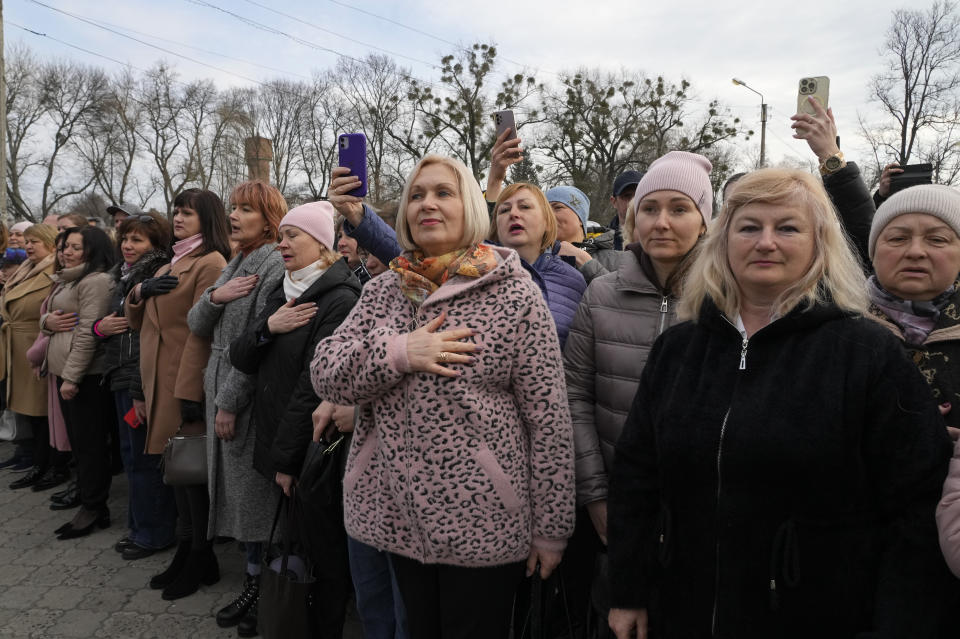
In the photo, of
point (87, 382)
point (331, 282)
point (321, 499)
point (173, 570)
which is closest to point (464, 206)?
point (331, 282)

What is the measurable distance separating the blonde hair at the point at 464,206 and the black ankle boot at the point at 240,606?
7.42 feet

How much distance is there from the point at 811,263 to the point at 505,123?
5.68 ft

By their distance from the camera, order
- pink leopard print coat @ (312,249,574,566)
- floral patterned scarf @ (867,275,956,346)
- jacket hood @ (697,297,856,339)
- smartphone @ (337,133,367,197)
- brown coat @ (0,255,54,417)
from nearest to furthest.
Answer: jacket hood @ (697,297,856,339) < floral patterned scarf @ (867,275,956,346) < pink leopard print coat @ (312,249,574,566) < smartphone @ (337,133,367,197) < brown coat @ (0,255,54,417)

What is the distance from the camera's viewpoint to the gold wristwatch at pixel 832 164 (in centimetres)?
257

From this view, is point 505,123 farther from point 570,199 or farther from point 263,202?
point 263,202

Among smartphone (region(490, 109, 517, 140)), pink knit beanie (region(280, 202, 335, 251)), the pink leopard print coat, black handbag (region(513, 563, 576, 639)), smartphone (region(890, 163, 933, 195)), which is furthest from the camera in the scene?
pink knit beanie (region(280, 202, 335, 251))

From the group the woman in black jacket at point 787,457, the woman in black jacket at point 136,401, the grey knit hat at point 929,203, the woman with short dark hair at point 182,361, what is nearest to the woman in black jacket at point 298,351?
the woman with short dark hair at point 182,361

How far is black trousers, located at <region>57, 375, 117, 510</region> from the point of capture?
4.59 metres

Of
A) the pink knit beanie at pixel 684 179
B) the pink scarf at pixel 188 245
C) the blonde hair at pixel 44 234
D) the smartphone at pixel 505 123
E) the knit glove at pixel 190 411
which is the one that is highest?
the smartphone at pixel 505 123

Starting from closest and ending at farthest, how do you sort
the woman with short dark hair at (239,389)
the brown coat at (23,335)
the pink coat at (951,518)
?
1. the pink coat at (951,518)
2. the woman with short dark hair at (239,389)
3. the brown coat at (23,335)

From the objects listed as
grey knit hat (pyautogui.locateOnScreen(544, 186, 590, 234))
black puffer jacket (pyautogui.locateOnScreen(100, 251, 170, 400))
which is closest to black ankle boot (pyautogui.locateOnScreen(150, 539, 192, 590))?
black puffer jacket (pyautogui.locateOnScreen(100, 251, 170, 400))

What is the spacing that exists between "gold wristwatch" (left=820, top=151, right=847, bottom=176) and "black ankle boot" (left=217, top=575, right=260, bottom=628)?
3.47m

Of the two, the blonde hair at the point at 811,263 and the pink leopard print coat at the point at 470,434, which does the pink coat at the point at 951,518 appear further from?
the pink leopard print coat at the point at 470,434

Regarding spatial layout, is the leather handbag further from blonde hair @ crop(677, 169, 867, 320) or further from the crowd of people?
blonde hair @ crop(677, 169, 867, 320)
